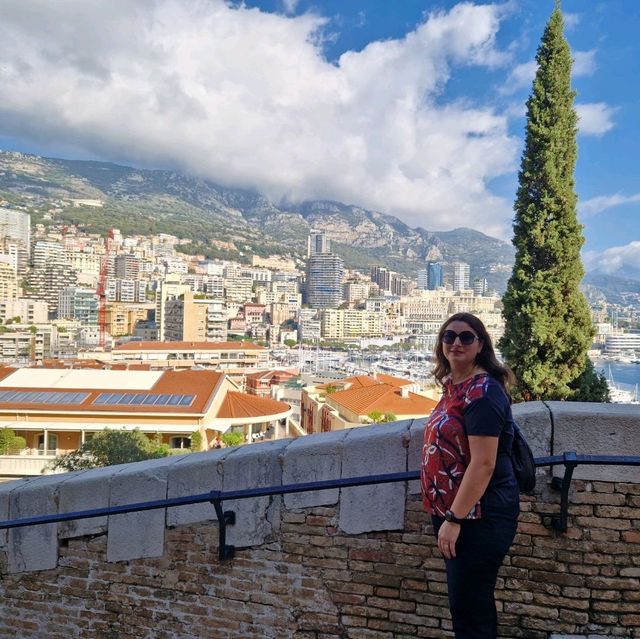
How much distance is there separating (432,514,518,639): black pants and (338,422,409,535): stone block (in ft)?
2.01

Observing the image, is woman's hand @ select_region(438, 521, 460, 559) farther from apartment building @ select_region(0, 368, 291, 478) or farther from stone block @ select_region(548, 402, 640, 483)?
apartment building @ select_region(0, 368, 291, 478)

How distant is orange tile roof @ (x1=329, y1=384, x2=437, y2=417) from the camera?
1834cm

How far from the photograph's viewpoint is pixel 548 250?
10.5m

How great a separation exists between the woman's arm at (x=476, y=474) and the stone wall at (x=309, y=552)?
0.76 metres

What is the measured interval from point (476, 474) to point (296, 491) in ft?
3.21

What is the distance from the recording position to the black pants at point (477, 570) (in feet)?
5.62

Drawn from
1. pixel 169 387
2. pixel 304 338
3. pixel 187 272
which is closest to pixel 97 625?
pixel 169 387

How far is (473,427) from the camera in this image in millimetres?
1633

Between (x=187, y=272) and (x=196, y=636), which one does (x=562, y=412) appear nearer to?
(x=196, y=636)

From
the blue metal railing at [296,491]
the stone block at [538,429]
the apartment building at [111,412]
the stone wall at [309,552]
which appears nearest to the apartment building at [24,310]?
the apartment building at [111,412]

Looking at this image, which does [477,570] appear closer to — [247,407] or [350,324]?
[247,407]

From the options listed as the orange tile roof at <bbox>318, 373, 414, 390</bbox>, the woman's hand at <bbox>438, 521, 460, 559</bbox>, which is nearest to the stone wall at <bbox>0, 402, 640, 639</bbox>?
the woman's hand at <bbox>438, 521, 460, 559</bbox>

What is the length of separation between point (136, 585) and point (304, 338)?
5068 inches

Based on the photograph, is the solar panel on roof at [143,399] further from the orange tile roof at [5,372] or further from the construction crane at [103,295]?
the construction crane at [103,295]
